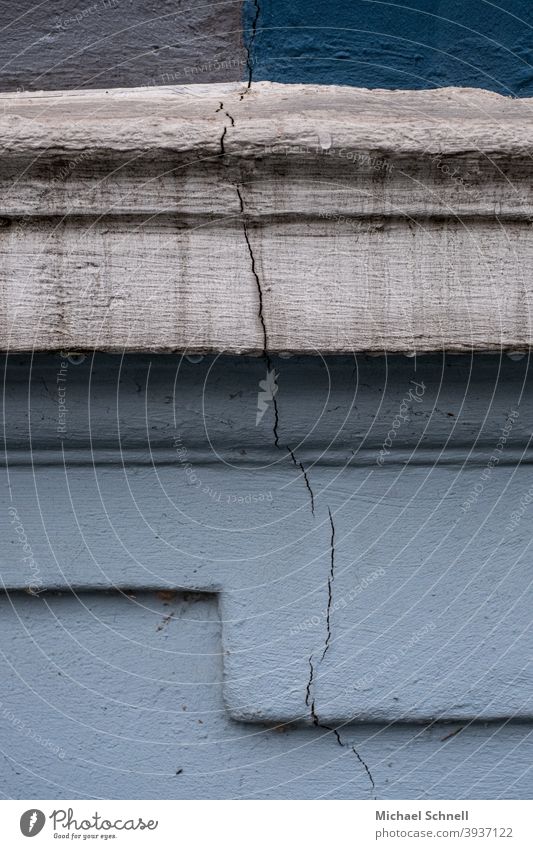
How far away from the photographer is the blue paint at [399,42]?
88 cm

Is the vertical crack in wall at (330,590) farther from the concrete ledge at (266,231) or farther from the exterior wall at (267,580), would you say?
the concrete ledge at (266,231)

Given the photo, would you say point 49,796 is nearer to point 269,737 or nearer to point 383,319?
point 269,737

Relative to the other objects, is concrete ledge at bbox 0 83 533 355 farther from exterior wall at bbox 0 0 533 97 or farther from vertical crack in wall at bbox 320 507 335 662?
vertical crack in wall at bbox 320 507 335 662

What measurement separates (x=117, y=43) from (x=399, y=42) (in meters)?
0.33

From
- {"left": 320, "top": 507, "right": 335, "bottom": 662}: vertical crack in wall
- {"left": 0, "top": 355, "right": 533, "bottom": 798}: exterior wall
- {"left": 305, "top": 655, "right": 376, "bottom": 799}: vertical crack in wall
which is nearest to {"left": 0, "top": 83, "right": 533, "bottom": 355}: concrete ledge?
{"left": 0, "top": 355, "right": 533, "bottom": 798}: exterior wall

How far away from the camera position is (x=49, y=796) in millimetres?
925

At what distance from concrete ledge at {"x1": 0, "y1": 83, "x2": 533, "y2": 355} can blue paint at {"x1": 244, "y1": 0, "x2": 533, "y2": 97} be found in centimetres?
11

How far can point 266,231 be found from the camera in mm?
783

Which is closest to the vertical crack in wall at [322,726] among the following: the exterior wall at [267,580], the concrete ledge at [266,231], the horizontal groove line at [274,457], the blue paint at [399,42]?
the exterior wall at [267,580]

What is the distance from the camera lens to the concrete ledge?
0.76 metres

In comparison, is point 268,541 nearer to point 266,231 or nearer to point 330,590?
point 330,590

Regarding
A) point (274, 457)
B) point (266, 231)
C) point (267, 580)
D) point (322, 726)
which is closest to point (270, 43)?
point (266, 231)

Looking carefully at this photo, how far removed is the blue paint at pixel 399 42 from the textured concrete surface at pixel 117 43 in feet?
0.15

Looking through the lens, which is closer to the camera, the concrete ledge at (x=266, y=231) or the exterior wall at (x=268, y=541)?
the concrete ledge at (x=266, y=231)
